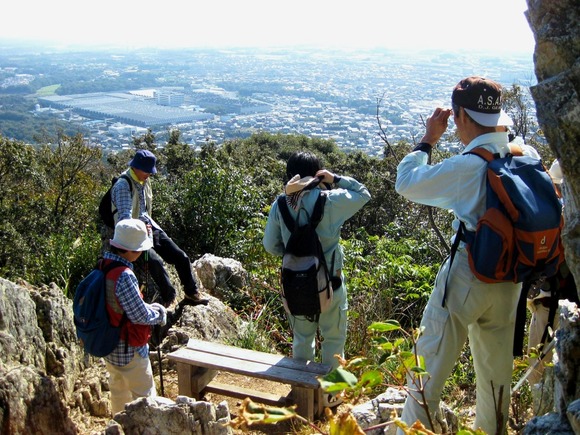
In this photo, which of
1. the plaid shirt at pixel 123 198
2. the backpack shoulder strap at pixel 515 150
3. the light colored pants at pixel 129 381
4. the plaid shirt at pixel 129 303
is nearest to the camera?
the backpack shoulder strap at pixel 515 150

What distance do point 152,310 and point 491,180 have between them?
73.3 inches

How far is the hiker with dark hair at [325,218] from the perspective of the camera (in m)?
3.61

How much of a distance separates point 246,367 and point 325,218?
3.39 ft

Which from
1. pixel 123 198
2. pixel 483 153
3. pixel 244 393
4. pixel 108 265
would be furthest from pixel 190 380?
pixel 483 153

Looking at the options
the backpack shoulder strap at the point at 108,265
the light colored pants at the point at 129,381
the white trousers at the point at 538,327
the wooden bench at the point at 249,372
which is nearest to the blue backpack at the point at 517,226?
the white trousers at the point at 538,327

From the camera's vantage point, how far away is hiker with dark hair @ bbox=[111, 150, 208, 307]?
478 centimetres

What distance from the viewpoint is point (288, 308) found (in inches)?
145

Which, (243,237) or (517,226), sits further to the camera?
(243,237)

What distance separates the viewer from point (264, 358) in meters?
3.96

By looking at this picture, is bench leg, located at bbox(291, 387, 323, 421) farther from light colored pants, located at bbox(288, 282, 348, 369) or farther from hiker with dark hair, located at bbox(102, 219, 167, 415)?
hiker with dark hair, located at bbox(102, 219, 167, 415)

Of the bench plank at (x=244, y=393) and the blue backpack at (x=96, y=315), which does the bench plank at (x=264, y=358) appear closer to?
the bench plank at (x=244, y=393)

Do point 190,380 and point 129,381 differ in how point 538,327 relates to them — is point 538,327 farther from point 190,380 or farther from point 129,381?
point 129,381

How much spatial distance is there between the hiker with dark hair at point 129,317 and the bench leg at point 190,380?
47cm

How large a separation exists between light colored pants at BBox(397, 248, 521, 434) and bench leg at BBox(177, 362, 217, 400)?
5.87 feet
